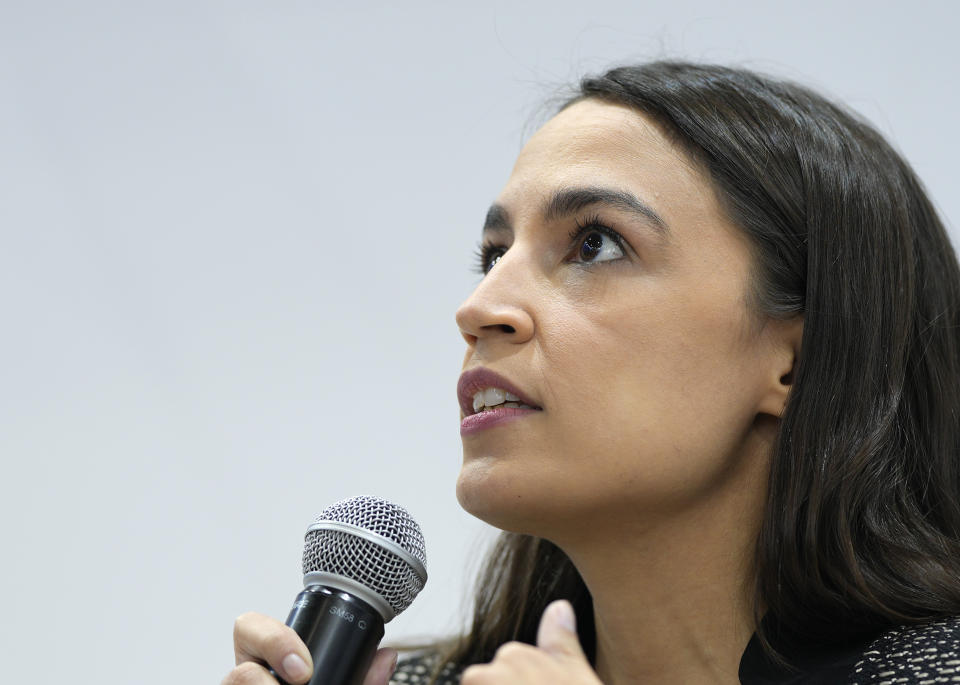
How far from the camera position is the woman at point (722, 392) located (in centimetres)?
128

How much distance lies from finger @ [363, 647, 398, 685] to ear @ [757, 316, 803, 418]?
22.9 inches

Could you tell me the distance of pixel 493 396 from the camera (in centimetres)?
133

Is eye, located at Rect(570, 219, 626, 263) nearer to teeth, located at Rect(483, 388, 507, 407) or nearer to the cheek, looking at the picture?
the cheek

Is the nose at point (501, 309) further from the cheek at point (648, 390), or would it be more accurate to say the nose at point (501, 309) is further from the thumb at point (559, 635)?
the thumb at point (559, 635)

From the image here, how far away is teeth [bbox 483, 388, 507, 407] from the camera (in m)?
1.32

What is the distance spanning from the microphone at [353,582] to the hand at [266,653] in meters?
0.01

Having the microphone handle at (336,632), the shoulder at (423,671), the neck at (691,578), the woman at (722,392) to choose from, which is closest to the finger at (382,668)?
the woman at (722,392)

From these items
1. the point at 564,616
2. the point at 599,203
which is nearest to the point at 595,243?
the point at 599,203

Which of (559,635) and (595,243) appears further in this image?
(595,243)

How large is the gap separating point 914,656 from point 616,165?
28.5 inches

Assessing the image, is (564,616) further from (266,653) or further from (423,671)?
(423,671)

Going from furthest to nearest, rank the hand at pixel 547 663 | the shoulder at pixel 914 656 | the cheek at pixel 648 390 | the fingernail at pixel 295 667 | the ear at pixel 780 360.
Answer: the ear at pixel 780 360
the cheek at pixel 648 390
the shoulder at pixel 914 656
the fingernail at pixel 295 667
the hand at pixel 547 663

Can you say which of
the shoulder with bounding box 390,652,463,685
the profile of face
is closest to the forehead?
the profile of face

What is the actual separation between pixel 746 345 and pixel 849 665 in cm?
42
